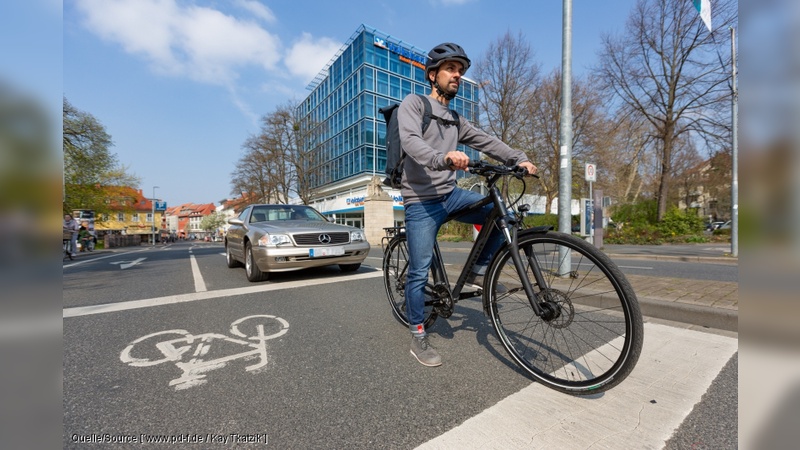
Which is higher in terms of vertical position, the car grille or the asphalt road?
the car grille

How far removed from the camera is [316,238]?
540 cm

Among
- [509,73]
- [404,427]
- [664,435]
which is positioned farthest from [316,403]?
[509,73]

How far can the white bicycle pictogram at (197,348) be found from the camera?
2.26 meters

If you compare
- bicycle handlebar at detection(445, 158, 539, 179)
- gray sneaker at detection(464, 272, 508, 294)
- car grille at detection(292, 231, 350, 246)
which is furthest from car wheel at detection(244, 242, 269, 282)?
bicycle handlebar at detection(445, 158, 539, 179)

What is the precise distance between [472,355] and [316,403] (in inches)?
45.3

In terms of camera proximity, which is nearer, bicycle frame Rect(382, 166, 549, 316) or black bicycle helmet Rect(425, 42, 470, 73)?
bicycle frame Rect(382, 166, 549, 316)

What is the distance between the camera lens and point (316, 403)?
183cm

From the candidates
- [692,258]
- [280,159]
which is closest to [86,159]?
[280,159]

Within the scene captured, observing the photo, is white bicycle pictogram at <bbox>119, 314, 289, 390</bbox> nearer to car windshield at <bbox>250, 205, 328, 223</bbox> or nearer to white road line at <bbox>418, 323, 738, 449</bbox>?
white road line at <bbox>418, 323, 738, 449</bbox>

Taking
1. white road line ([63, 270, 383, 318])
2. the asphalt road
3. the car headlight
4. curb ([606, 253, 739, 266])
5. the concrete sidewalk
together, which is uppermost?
the car headlight

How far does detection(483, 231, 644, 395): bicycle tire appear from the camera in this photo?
1746 millimetres

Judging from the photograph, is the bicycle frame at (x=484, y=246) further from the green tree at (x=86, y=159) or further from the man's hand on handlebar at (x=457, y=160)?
the green tree at (x=86, y=159)

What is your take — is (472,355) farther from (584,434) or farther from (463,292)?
(584,434)

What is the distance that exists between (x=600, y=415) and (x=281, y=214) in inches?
233
